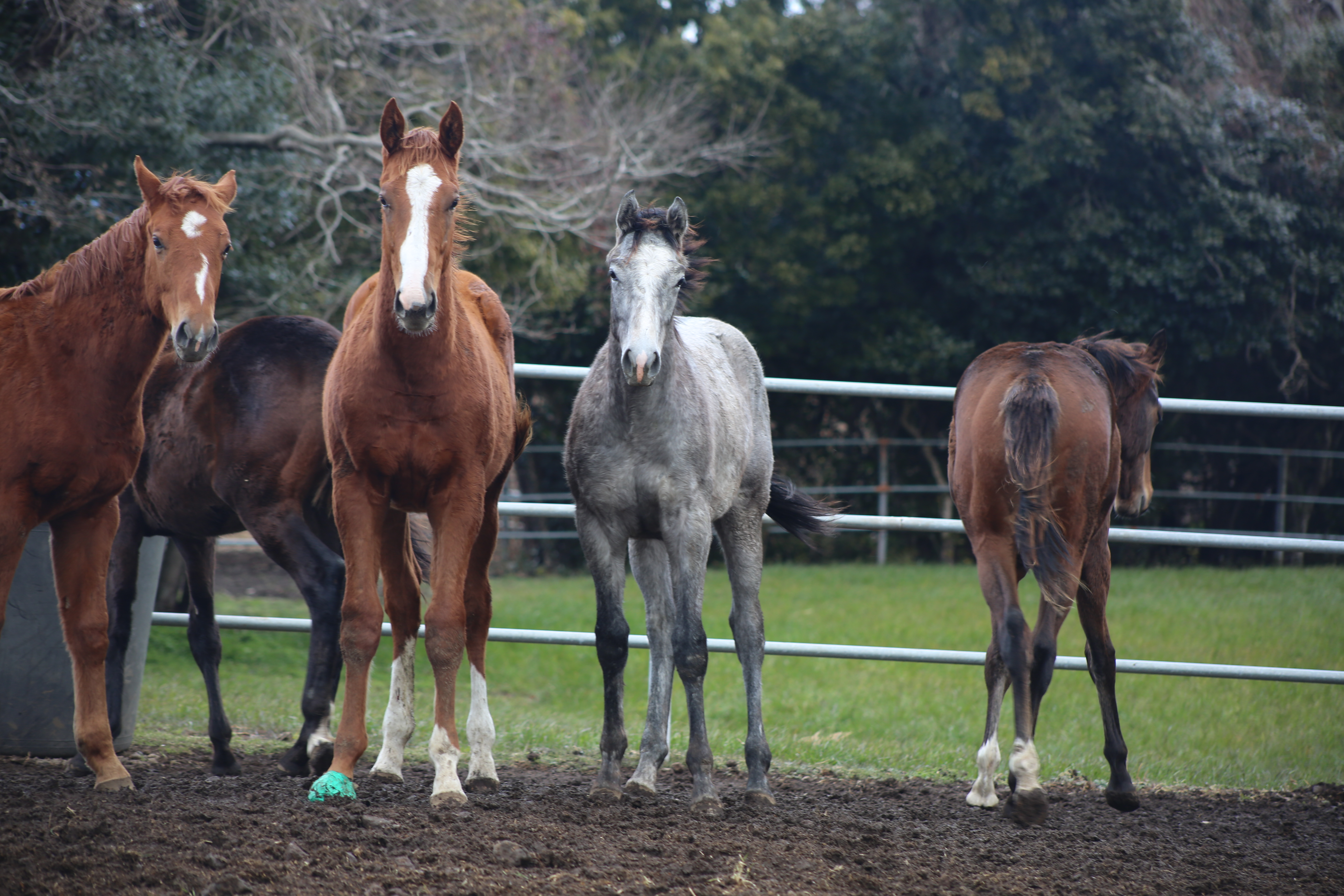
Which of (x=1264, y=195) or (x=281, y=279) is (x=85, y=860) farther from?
(x=1264, y=195)

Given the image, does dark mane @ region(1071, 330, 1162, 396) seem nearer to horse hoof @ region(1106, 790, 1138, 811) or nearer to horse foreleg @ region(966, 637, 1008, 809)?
horse foreleg @ region(966, 637, 1008, 809)

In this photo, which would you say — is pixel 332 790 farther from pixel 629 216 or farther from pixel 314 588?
pixel 629 216

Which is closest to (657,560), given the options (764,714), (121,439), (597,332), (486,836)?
(486,836)

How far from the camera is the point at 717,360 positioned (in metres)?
4.46

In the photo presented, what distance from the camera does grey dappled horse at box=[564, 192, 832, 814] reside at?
147 inches

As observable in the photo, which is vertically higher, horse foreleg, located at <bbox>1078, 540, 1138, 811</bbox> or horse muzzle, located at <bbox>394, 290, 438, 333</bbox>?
horse muzzle, located at <bbox>394, 290, 438, 333</bbox>

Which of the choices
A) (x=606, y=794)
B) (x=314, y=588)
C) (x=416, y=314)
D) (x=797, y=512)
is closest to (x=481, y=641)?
(x=314, y=588)

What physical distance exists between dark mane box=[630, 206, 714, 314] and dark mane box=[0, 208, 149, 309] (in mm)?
1749

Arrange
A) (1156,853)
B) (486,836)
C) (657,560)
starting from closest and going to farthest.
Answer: (486,836), (1156,853), (657,560)

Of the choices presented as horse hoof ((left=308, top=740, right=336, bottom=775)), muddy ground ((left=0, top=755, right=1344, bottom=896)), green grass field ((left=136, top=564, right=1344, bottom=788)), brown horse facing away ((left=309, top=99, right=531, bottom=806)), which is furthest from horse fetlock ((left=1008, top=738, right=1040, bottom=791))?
horse hoof ((left=308, top=740, right=336, bottom=775))

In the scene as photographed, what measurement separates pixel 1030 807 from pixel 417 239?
2.83 metres

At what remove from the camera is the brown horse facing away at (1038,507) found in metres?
3.88

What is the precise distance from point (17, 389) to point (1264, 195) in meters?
13.8

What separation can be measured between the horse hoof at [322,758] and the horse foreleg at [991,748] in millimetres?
2440
